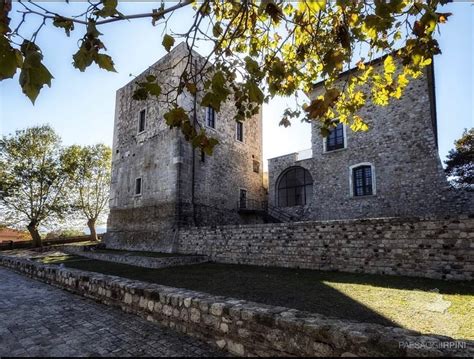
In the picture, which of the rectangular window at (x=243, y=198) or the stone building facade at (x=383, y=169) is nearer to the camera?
the stone building facade at (x=383, y=169)

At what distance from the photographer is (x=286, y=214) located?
17.5m

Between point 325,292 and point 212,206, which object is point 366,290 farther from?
point 212,206

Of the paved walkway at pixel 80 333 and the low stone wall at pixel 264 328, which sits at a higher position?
the low stone wall at pixel 264 328

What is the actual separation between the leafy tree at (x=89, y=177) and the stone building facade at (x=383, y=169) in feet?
62.6

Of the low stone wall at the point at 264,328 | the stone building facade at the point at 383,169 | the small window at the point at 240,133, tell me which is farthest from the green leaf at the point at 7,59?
the small window at the point at 240,133

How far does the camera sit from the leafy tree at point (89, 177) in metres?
25.0

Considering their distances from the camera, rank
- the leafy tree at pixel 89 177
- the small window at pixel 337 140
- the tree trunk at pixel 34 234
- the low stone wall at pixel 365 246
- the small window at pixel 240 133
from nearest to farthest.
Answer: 1. the low stone wall at pixel 365 246
2. the small window at pixel 337 140
3. the small window at pixel 240 133
4. the tree trunk at pixel 34 234
5. the leafy tree at pixel 89 177

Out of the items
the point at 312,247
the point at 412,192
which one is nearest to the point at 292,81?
the point at 312,247

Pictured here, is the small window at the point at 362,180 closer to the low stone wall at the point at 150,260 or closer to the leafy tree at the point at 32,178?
the low stone wall at the point at 150,260

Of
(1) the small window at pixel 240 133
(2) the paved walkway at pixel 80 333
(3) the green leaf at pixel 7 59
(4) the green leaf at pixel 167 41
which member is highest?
(1) the small window at pixel 240 133

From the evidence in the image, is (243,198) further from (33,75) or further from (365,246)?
(33,75)

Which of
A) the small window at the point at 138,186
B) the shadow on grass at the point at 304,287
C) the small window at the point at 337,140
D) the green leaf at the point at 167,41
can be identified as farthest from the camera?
the small window at the point at 138,186

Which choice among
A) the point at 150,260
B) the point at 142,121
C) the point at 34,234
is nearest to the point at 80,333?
the point at 150,260

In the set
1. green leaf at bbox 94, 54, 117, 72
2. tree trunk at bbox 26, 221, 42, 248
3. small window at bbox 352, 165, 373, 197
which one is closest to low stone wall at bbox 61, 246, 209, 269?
small window at bbox 352, 165, 373, 197
